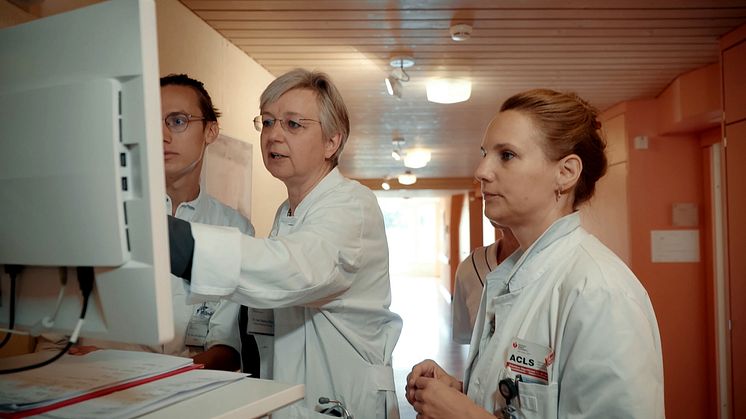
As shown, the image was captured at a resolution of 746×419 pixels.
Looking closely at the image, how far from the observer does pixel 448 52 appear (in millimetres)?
3342

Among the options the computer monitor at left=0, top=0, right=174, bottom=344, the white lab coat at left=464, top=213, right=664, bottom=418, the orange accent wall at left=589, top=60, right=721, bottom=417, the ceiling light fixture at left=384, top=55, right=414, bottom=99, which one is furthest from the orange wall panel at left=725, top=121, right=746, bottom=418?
the computer monitor at left=0, top=0, right=174, bottom=344

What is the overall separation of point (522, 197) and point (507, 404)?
46 cm

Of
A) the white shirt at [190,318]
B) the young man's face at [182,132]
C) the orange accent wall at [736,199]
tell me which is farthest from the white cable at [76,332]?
the orange accent wall at [736,199]

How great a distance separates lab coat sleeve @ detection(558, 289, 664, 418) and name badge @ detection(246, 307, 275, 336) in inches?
31.4

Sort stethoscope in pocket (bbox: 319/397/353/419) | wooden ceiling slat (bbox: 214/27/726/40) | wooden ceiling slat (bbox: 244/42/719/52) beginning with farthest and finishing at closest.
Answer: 1. wooden ceiling slat (bbox: 244/42/719/52)
2. wooden ceiling slat (bbox: 214/27/726/40)
3. stethoscope in pocket (bbox: 319/397/353/419)

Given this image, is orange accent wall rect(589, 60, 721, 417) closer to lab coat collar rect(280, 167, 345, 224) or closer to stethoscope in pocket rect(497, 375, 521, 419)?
lab coat collar rect(280, 167, 345, 224)

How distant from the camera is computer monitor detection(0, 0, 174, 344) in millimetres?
609

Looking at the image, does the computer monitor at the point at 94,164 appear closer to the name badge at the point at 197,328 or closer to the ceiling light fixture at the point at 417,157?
the name badge at the point at 197,328

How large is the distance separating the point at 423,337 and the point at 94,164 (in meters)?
7.64

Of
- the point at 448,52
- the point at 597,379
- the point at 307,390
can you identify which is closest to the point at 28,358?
the point at 307,390

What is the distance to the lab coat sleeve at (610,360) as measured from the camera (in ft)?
3.19

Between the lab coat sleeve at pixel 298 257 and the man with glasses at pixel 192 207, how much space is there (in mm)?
387

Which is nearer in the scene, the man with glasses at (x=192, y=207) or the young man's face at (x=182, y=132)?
the man with glasses at (x=192, y=207)

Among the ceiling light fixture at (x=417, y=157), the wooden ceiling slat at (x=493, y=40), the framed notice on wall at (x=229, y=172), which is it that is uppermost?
the wooden ceiling slat at (x=493, y=40)
